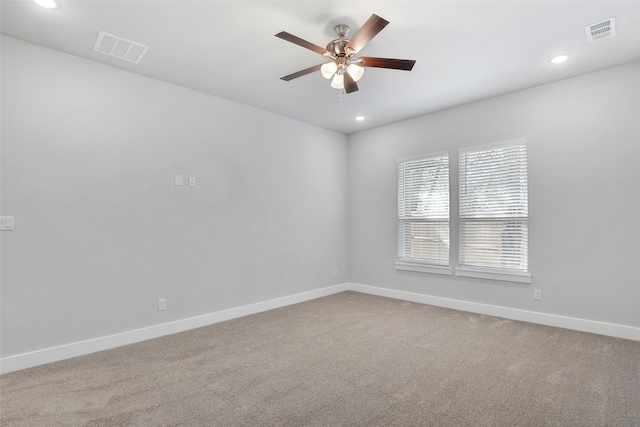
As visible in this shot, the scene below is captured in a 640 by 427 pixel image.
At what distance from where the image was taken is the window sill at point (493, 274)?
3.98 m

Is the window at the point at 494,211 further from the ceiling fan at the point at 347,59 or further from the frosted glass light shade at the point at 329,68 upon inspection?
the frosted glass light shade at the point at 329,68

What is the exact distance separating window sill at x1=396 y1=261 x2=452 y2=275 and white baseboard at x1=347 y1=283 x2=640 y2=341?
14.9 inches

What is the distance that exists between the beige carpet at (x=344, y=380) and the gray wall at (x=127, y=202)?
1.69 feet

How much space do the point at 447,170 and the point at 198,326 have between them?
13.0ft

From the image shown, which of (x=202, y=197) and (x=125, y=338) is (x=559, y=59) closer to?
(x=202, y=197)

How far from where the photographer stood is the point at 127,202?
3.38 m

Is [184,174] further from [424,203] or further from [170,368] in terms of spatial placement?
[424,203]

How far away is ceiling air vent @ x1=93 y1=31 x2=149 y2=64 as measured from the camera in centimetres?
283

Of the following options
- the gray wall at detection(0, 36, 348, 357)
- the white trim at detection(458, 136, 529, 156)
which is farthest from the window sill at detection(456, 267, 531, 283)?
the gray wall at detection(0, 36, 348, 357)

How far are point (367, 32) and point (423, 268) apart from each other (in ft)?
11.8

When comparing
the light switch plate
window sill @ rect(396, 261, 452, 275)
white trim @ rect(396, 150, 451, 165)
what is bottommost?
window sill @ rect(396, 261, 452, 275)

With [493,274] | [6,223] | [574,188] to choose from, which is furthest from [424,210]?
[6,223]

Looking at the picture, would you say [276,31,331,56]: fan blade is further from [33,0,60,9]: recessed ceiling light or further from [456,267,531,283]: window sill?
[456,267,531,283]: window sill

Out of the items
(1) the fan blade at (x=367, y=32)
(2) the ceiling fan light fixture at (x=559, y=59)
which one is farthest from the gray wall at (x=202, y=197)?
(1) the fan blade at (x=367, y=32)
